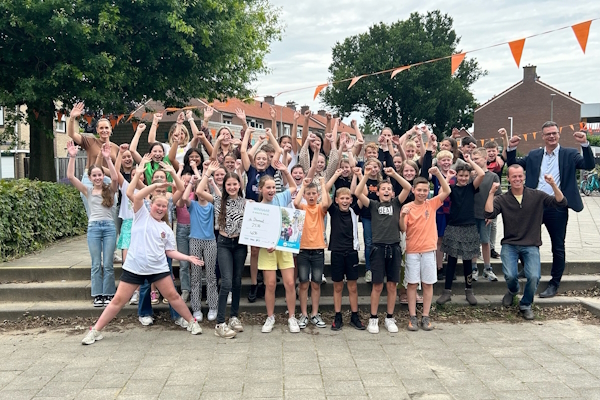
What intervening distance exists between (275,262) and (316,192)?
0.96 meters

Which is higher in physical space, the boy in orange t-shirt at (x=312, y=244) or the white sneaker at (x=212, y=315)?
the boy in orange t-shirt at (x=312, y=244)

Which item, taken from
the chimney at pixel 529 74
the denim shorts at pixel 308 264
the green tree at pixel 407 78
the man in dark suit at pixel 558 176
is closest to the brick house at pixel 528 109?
the chimney at pixel 529 74

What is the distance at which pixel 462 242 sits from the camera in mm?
5812

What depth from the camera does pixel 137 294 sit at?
237 inches

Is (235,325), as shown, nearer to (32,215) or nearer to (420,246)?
(420,246)

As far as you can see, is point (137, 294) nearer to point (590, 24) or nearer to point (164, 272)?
point (164, 272)

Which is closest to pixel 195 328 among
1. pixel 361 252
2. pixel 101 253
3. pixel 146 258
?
pixel 146 258

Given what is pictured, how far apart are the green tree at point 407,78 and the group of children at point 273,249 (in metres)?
39.2

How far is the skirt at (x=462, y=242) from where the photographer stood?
5.78m

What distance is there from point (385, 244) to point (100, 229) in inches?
139

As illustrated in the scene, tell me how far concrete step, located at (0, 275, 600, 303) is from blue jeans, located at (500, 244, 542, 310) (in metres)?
0.58

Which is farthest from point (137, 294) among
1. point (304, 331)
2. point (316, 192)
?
point (316, 192)

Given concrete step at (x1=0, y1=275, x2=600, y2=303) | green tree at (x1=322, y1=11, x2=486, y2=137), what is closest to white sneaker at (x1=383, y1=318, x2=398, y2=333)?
concrete step at (x1=0, y1=275, x2=600, y2=303)

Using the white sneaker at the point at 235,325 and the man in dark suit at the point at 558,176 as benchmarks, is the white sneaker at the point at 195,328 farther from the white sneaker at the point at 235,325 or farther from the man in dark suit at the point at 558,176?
the man in dark suit at the point at 558,176
